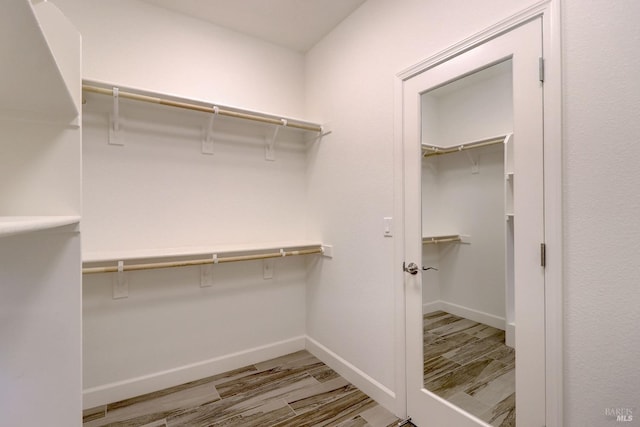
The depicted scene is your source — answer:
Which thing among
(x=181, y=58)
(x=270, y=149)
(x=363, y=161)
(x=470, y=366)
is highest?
(x=181, y=58)

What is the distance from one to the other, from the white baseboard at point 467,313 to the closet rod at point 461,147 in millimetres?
881

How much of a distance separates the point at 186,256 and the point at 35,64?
1.55 metres

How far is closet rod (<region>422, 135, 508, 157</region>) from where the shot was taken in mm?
1500

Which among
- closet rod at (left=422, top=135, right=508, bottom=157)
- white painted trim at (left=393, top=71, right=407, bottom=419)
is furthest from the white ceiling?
closet rod at (left=422, top=135, right=508, bottom=157)

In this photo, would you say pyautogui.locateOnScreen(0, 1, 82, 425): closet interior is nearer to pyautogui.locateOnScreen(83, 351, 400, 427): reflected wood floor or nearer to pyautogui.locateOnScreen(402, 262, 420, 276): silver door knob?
pyautogui.locateOnScreen(83, 351, 400, 427): reflected wood floor

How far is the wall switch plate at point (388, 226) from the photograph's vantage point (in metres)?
1.97

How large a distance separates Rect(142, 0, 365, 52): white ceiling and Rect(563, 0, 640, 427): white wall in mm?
1571

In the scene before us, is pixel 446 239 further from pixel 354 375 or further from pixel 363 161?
pixel 354 375

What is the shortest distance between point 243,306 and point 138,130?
1.59 m

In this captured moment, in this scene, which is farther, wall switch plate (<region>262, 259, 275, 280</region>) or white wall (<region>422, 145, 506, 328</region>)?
wall switch plate (<region>262, 259, 275, 280</region>)

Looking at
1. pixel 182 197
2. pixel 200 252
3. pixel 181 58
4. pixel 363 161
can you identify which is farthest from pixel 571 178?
pixel 181 58

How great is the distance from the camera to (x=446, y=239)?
1.78 m

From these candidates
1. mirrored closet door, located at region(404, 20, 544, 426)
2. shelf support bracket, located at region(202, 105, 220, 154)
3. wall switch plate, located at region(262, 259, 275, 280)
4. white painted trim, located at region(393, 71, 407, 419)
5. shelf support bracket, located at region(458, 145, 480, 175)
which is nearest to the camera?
mirrored closet door, located at region(404, 20, 544, 426)

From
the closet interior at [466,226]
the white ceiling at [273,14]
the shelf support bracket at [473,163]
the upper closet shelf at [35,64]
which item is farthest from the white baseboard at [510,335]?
the white ceiling at [273,14]
